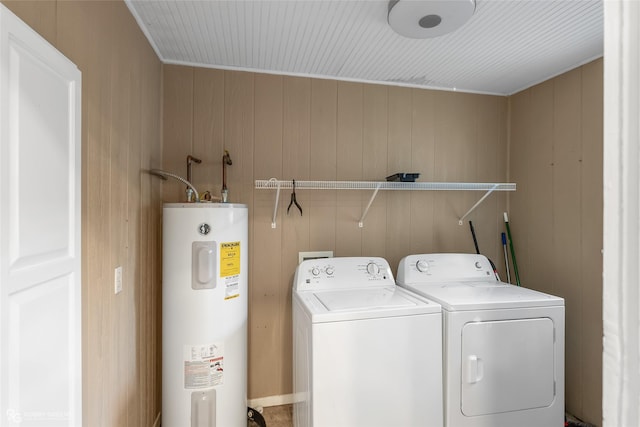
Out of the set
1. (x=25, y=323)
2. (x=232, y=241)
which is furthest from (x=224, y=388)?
(x=25, y=323)

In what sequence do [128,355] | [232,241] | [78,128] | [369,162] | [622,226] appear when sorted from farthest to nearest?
1. [369,162]
2. [232,241]
3. [128,355]
4. [78,128]
5. [622,226]

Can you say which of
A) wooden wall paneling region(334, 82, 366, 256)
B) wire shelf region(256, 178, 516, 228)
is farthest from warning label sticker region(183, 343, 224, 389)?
wooden wall paneling region(334, 82, 366, 256)

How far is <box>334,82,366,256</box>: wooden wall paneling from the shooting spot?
A: 7.66 ft

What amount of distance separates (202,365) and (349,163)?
1.53 m

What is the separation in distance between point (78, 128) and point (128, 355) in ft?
3.48

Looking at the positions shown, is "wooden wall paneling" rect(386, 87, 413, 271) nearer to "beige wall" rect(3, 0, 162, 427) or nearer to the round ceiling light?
the round ceiling light

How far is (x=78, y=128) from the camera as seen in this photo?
1044mm

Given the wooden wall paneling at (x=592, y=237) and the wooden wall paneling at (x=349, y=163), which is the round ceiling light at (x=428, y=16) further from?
the wooden wall paneling at (x=592, y=237)

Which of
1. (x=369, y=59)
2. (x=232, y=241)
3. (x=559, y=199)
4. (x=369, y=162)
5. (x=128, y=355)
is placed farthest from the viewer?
(x=369, y=162)

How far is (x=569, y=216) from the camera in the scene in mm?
2158

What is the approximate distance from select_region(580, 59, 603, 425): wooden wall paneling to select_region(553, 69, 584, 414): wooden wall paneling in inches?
1.4

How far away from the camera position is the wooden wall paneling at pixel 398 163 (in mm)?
2424

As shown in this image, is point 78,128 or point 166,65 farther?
point 166,65

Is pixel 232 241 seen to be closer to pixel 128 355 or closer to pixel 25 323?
pixel 128 355
